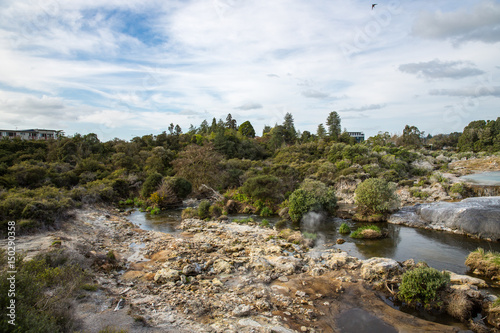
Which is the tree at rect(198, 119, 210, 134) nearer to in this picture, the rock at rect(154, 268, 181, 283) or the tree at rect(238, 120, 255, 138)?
the tree at rect(238, 120, 255, 138)

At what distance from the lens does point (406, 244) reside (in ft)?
63.4

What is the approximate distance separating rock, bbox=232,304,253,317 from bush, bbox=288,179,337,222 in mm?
15161

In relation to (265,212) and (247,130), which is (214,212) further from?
(247,130)

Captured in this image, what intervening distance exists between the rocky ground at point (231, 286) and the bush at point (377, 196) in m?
9.78

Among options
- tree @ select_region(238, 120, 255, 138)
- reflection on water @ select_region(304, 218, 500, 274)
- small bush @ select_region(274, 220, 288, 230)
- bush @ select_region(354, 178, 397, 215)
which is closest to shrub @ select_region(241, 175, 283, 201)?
small bush @ select_region(274, 220, 288, 230)

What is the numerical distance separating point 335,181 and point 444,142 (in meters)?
75.8

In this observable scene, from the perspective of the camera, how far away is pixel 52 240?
14.9 metres

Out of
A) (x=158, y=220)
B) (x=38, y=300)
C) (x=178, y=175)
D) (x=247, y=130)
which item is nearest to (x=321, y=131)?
(x=247, y=130)

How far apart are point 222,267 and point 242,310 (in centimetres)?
415

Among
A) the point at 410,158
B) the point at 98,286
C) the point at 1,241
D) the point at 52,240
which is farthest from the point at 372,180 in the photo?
the point at 410,158

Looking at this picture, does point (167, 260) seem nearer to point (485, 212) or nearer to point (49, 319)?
point (49, 319)

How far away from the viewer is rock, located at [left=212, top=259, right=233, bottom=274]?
44.8ft

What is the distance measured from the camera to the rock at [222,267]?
13.6m

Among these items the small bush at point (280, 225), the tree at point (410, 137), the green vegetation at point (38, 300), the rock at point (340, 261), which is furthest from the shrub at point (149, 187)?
the tree at point (410, 137)
